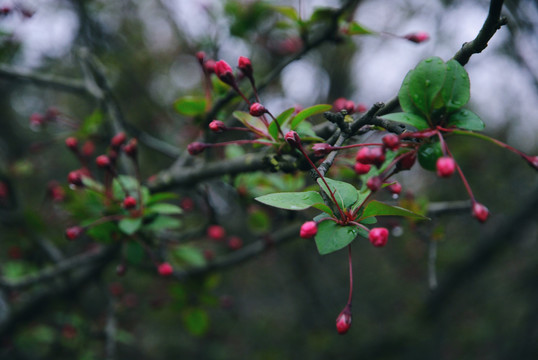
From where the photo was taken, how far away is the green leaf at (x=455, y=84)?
90 cm

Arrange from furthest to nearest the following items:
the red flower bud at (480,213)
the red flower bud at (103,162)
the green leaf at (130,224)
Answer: the red flower bud at (103,162) < the green leaf at (130,224) < the red flower bud at (480,213)

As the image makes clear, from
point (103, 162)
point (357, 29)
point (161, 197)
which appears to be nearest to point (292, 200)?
point (161, 197)

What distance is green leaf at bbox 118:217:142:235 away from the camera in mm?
1301

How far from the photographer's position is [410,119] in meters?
0.90

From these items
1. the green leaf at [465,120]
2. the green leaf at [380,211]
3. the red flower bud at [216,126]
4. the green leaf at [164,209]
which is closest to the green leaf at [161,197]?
the green leaf at [164,209]

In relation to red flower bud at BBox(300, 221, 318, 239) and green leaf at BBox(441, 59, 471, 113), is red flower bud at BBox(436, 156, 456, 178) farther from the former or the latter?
red flower bud at BBox(300, 221, 318, 239)

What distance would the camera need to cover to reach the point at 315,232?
0.94 m

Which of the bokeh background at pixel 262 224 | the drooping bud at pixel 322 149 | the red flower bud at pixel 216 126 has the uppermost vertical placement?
the drooping bud at pixel 322 149

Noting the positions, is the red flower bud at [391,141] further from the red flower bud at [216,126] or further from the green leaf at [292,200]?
the red flower bud at [216,126]

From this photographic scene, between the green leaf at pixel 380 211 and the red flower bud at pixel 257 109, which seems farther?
the red flower bud at pixel 257 109

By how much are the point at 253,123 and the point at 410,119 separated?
0.50 metres

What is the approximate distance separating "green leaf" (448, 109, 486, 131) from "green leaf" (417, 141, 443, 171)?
7 centimetres

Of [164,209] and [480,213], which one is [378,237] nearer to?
[480,213]

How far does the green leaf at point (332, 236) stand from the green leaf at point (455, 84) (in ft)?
1.34
